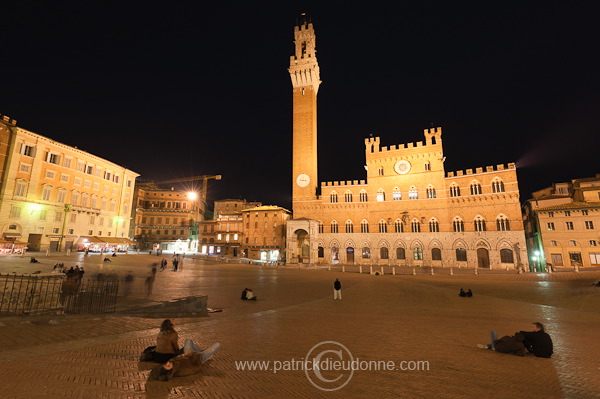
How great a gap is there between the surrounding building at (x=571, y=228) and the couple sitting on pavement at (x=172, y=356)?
43756 millimetres

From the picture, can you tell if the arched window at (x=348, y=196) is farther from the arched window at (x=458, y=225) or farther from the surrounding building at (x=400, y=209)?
the arched window at (x=458, y=225)

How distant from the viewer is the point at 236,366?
5.83m

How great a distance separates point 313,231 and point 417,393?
38263 millimetres

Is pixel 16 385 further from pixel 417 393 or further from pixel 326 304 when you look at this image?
pixel 326 304

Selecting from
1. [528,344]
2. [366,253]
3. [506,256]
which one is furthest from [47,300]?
[506,256]

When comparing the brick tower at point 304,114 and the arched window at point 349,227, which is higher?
the brick tower at point 304,114

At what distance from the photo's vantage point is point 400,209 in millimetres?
41656

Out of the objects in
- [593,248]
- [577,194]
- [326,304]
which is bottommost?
[326,304]

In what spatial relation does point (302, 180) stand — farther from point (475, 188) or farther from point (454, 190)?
point (475, 188)

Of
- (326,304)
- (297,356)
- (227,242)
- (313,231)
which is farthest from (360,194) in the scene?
(297,356)

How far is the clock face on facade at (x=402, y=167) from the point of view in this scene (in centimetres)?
4212

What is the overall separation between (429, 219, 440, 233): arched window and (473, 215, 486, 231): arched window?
469 centimetres

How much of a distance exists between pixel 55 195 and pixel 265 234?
30793mm

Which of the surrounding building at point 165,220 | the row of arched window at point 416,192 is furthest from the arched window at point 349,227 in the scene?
the surrounding building at point 165,220
